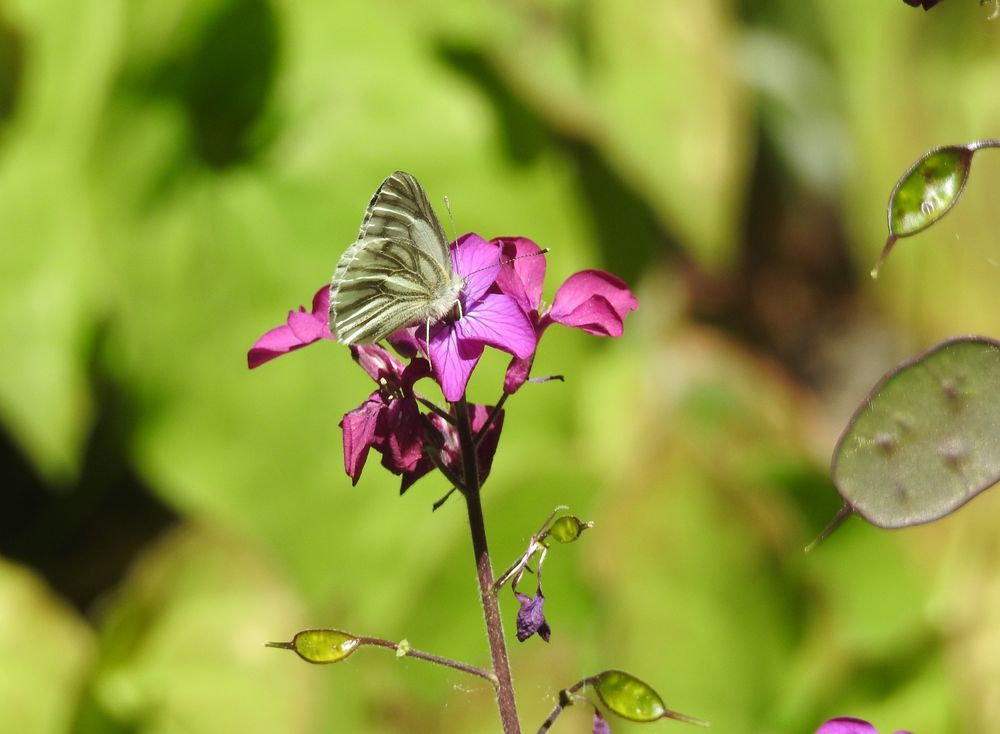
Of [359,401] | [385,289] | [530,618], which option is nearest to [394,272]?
[385,289]

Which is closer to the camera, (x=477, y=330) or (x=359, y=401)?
(x=477, y=330)

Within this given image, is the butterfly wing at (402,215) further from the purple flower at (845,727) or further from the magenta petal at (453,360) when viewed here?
the purple flower at (845,727)

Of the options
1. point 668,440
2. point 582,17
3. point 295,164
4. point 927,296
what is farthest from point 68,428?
point 927,296

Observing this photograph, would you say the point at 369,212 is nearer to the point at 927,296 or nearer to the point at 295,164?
the point at 295,164

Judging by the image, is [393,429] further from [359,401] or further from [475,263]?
[359,401]

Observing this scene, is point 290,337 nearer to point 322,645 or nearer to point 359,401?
point 322,645

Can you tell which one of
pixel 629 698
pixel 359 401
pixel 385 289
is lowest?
pixel 629 698

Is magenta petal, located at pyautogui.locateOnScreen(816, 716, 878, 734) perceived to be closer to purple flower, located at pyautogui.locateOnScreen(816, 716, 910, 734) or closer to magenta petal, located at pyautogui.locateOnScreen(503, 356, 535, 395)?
purple flower, located at pyautogui.locateOnScreen(816, 716, 910, 734)

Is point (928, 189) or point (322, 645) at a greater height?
point (928, 189)
